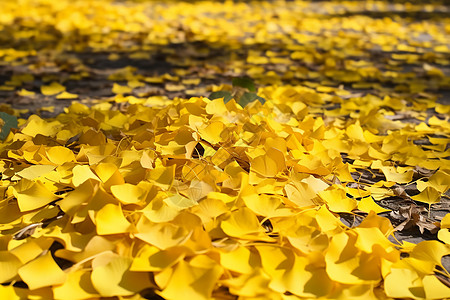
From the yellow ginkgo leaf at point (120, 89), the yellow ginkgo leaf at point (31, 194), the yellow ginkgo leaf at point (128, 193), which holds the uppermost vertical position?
the yellow ginkgo leaf at point (128, 193)

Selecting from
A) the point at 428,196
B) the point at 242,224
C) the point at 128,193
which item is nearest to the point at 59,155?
the point at 128,193

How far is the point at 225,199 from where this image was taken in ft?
4.24

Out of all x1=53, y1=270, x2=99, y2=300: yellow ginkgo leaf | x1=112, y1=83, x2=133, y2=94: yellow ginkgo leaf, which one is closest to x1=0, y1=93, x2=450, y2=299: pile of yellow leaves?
x1=53, y1=270, x2=99, y2=300: yellow ginkgo leaf

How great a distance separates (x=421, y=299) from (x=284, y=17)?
5.05 metres

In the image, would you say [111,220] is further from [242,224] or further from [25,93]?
[25,93]

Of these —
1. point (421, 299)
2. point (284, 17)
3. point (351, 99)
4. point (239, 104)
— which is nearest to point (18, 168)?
point (239, 104)

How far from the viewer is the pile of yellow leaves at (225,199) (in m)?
1.05

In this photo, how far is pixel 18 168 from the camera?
155 centimetres

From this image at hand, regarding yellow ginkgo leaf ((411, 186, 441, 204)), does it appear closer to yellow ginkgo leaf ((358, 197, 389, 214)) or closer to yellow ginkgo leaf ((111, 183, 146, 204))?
yellow ginkgo leaf ((358, 197, 389, 214))

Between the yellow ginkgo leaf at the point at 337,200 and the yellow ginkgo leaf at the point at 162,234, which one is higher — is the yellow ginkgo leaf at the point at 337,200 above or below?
below

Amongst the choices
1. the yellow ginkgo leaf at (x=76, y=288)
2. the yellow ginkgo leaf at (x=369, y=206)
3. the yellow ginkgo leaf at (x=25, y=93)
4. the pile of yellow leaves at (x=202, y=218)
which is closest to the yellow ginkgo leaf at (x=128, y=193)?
the pile of yellow leaves at (x=202, y=218)

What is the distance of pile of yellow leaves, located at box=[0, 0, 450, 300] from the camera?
3.45 ft

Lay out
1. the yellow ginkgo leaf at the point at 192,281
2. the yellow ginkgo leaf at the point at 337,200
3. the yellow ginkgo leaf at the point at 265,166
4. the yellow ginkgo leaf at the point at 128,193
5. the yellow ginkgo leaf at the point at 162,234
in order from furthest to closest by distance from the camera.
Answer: the yellow ginkgo leaf at the point at 265,166, the yellow ginkgo leaf at the point at 337,200, the yellow ginkgo leaf at the point at 128,193, the yellow ginkgo leaf at the point at 162,234, the yellow ginkgo leaf at the point at 192,281

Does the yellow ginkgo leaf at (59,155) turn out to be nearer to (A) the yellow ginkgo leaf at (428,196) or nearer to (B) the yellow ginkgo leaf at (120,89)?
(A) the yellow ginkgo leaf at (428,196)
